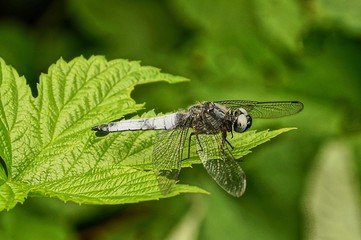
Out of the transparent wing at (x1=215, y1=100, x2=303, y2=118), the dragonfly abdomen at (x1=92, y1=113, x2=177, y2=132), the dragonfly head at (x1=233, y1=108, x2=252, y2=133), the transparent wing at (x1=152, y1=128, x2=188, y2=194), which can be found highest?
the transparent wing at (x1=215, y1=100, x2=303, y2=118)

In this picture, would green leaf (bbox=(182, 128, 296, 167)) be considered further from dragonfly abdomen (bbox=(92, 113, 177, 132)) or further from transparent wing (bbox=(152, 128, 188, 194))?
dragonfly abdomen (bbox=(92, 113, 177, 132))

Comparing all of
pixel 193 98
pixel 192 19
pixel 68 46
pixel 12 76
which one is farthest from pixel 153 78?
pixel 68 46

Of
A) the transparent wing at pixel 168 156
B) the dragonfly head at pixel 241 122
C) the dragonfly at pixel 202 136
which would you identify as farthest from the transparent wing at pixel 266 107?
the transparent wing at pixel 168 156

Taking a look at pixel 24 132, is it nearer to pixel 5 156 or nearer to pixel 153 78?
pixel 5 156

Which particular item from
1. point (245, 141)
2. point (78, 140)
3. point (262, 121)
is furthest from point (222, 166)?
point (262, 121)

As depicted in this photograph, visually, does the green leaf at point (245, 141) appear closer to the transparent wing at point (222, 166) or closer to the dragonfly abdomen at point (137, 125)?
the transparent wing at point (222, 166)

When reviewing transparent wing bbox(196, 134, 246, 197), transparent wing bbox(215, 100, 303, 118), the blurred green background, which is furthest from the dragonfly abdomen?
the blurred green background
